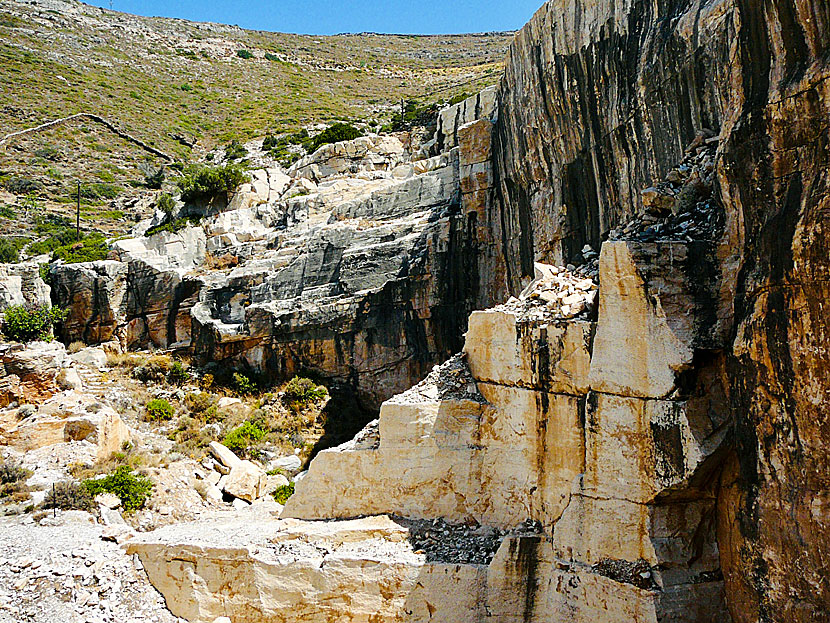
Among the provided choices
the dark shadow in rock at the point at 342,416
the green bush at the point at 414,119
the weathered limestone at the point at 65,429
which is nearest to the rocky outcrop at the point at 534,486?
the weathered limestone at the point at 65,429

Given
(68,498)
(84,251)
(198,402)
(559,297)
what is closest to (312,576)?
(559,297)

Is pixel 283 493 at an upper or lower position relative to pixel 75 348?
lower

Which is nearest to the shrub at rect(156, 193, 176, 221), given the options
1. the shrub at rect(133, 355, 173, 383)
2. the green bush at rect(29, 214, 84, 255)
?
the green bush at rect(29, 214, 84, 255)

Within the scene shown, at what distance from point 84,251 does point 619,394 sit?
25.9 meters

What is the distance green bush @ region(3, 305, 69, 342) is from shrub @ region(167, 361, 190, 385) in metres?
4.35

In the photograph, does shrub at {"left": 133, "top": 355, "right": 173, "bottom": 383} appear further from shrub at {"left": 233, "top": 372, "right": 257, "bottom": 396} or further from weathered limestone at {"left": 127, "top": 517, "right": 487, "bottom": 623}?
weathered limestone at {"left": 127, "top": 517, "right": 487, "bottom": 623}

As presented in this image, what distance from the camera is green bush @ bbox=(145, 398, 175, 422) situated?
20156 millimetres

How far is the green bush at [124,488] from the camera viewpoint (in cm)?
1434

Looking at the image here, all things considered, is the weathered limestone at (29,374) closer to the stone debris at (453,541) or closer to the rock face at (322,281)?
the rock face at (322,281)

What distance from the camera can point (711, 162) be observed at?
895 centimetres

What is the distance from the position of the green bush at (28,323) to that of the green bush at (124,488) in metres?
10.0

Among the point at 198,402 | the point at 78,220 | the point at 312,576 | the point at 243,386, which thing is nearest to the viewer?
the point at 312,576

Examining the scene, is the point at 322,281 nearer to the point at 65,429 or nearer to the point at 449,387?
the point at 65,429

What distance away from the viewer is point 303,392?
21531 millimetres
